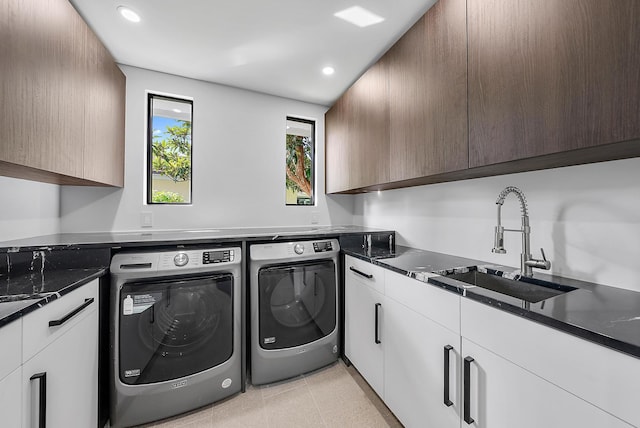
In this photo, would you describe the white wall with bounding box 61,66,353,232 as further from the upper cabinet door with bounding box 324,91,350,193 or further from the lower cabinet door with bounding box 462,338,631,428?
the lower cabinet door with bounding box 462,338,631,428

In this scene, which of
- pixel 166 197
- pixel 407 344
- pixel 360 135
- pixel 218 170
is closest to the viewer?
pixel 407 344

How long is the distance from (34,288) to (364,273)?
5.42 feet

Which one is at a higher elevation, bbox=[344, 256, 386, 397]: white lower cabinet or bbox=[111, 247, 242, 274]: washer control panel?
bbox=[111, 247, 242, 274]: washer control panel

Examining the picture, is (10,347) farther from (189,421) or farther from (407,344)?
(407,344)

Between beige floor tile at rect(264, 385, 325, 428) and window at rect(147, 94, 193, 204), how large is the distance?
5.87ft

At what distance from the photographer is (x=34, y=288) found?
1025 mm

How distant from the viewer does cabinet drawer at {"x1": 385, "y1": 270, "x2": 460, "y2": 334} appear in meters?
1.06

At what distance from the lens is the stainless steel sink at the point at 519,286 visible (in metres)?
1.11

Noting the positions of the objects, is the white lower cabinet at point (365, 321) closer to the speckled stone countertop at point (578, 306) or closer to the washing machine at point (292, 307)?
the washing machine at point (292, 307)

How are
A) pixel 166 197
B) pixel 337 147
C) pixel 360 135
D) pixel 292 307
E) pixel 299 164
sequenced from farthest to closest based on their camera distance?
pixel 299 164
pixel 337 147
pixel 166 197
pixel 360 135
pixel 292 307

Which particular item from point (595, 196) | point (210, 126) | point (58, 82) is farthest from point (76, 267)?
point (595, 196)

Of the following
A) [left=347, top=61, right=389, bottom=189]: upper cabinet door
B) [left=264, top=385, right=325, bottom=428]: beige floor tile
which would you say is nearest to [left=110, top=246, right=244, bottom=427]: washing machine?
[left=264, top=385, right=325, bottom=428]: beige floor tile

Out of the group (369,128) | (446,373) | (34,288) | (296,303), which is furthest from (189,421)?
(369,128)

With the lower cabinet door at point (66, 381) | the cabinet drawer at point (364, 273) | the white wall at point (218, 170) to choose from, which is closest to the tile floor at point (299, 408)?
the lower cabinet door at point (66, 381)
